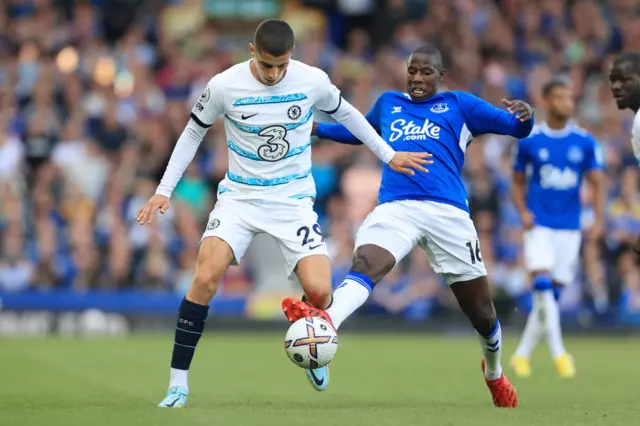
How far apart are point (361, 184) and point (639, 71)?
10.4m

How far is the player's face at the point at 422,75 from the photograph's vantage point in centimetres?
952

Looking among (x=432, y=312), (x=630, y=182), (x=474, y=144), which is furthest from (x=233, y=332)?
(x=630, y=182)

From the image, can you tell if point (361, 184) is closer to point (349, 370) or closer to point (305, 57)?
point (305, 57)

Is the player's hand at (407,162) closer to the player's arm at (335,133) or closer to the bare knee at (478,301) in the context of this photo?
the player's arm at (335,133)

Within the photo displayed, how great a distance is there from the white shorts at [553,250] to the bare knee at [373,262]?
4367mm

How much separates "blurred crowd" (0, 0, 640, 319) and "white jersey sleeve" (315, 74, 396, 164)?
10295 millimetres

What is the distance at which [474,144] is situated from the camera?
21.1 m

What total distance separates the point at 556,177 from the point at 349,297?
5.36 m

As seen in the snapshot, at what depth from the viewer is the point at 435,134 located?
951 centimetres

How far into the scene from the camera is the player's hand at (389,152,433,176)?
9.07 m

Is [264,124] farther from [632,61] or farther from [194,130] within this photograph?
[632,61]

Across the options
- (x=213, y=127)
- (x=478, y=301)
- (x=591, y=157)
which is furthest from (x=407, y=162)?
(x=213, y=127)

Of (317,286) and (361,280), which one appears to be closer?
(317,286)

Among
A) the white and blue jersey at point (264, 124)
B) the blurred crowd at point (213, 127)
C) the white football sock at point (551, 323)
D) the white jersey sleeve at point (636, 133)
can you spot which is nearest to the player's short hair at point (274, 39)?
the white and blue jersey at point (264, 124)
